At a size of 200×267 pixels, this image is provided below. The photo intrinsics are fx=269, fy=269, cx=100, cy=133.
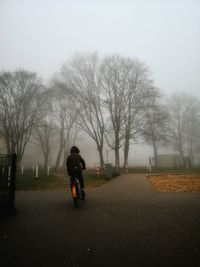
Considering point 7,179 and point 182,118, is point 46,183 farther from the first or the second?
point 182,118

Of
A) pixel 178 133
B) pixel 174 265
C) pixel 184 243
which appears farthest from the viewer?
pixel 178 133

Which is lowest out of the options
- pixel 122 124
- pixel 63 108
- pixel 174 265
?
pixel 174 265

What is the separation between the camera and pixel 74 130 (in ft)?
154

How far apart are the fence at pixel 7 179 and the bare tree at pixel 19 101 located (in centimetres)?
2365

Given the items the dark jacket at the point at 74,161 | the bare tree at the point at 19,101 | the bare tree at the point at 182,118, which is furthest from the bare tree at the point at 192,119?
the dark jacket at the point at 74,161

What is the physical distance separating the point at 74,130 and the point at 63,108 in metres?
9.88

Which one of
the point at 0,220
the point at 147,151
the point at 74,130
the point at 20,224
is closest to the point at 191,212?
the point at 20,224

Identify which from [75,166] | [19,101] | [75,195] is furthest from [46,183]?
[19,101]

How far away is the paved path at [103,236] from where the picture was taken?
11.9 feet

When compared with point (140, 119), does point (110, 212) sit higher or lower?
lower

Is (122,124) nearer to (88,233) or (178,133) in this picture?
(178,133)

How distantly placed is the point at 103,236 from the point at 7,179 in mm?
4122

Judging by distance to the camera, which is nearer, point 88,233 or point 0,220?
point 88,233

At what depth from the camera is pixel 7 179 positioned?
779 centimetres
